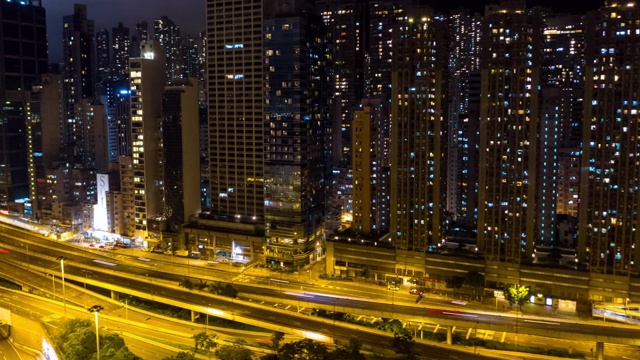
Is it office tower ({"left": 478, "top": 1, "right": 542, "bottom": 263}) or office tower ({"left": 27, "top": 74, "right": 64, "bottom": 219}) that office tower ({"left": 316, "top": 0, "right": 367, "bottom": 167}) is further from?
office tower ({"left": 478, "top": 1, "right": 542, "bottom": 263})

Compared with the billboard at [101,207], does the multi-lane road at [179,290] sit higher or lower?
lower

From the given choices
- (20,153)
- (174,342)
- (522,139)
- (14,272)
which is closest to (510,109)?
(522,139)

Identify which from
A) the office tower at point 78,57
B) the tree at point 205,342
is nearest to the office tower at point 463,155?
the tree at point 205,342

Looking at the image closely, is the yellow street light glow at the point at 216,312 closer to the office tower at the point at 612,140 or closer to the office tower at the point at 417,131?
the office tower at the point at 417,131

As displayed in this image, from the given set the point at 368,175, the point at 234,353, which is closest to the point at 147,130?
the point at 368,175

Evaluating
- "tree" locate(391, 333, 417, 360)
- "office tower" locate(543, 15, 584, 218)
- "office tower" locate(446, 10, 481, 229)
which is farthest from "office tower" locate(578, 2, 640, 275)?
"tree" locate(391, 333, 417, 360)

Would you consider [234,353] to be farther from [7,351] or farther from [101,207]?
[101,207]
